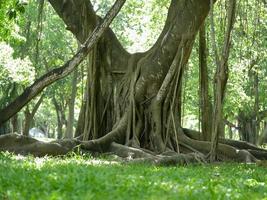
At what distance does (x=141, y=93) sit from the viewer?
10312mm

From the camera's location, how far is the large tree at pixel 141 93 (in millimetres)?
9713

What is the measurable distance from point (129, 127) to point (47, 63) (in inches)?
619

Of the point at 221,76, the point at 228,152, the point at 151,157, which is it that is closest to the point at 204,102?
the point at 228,152

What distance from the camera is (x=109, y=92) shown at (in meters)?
11.1

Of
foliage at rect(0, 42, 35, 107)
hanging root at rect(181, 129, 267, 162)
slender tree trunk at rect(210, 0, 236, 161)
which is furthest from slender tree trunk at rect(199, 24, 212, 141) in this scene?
foliage at rect(0, 42, 35, 107)

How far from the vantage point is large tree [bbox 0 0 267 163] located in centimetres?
971

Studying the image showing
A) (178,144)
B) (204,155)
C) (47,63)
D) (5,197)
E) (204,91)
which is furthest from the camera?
(47,63)

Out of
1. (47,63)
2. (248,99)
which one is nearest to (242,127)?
(248,99)

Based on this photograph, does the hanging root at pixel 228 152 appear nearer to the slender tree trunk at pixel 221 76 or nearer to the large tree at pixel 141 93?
the large tree at pixel 141 93

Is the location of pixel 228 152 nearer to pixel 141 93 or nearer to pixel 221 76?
pixel 221 76

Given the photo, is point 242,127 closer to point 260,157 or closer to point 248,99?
point 248,99

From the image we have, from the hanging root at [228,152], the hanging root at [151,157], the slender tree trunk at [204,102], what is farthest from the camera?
the slender tree trunk at [204,102]

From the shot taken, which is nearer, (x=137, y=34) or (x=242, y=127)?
(x=137, y=34)

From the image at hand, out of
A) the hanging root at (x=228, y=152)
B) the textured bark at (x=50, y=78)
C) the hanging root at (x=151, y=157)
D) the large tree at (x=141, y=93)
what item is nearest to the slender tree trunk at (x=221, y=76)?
the hanging root at (x=151, y=157)
